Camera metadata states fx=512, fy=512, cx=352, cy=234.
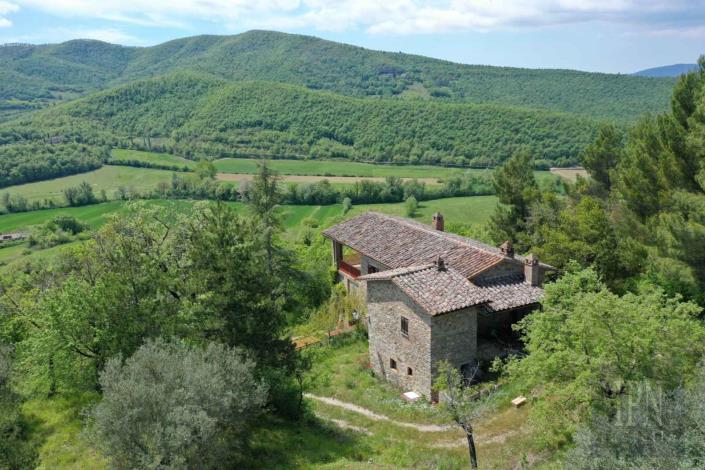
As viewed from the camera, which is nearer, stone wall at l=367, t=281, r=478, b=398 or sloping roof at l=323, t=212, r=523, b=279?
stone wall at l=367, t=281, r=478, b=398

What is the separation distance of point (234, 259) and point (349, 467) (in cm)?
835

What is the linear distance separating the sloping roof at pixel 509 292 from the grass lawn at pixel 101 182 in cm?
8403

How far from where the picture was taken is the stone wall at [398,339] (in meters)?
23.8

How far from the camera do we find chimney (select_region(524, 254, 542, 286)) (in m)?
26.0

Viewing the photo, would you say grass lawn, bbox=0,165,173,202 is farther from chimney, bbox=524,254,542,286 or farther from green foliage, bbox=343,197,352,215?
chimney, bbox=524,254,542,286

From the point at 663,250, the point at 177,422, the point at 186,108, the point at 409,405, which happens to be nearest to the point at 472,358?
the point at 409,405

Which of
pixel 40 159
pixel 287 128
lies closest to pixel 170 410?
pixel 40 159

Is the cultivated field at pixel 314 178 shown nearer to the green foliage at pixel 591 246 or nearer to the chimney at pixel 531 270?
the green foliage at pixel 591 246

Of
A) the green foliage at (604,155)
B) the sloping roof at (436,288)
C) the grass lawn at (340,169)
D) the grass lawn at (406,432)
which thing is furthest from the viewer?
the grass lawn at (340,169)

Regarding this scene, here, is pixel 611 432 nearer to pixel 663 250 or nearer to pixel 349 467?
pixel 349 467

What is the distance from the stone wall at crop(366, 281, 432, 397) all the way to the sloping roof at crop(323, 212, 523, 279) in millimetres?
3480

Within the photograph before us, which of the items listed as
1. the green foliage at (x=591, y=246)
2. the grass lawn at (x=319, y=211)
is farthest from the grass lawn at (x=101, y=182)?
the green foliage at (x=591, y=246)

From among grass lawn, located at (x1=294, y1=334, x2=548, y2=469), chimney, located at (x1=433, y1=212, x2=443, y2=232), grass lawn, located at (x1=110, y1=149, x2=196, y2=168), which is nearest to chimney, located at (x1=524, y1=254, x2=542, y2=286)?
grass lawn, located at (x1=294, y1=334, x2=548, y2=469)

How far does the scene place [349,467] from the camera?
15805mm
